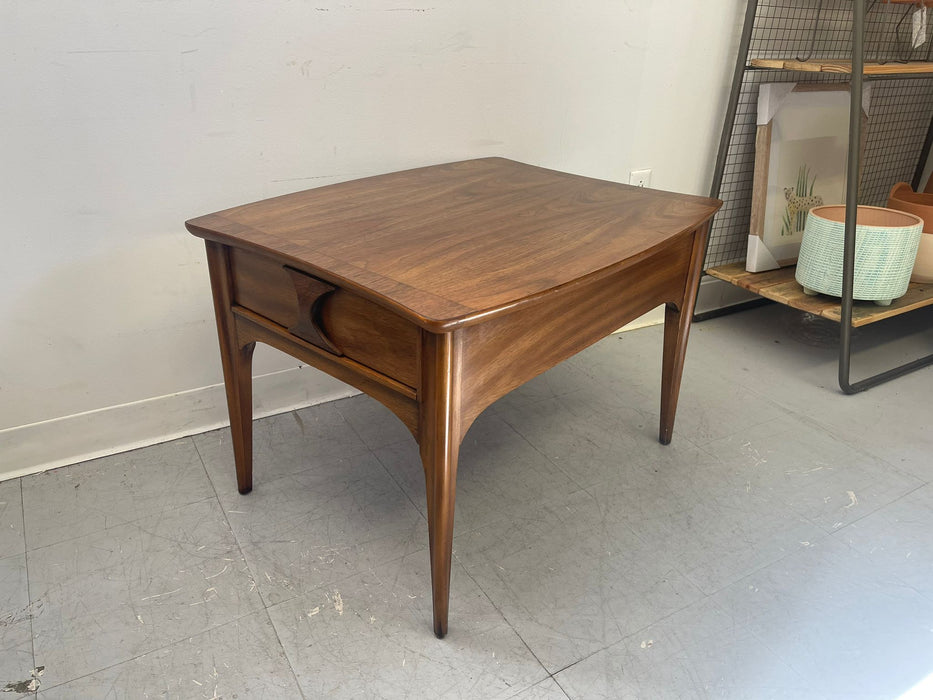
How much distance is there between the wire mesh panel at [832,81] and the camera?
1850 mm

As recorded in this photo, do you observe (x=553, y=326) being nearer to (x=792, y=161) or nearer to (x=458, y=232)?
(x=458, y=232)

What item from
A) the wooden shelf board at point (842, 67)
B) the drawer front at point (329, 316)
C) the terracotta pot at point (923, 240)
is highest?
the wooden shelf board at point (842, 67)

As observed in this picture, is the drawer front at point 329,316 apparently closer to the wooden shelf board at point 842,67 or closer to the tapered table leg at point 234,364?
the tapered table leg at point 234,364

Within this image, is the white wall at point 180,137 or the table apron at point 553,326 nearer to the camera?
the table apron at point 553,326

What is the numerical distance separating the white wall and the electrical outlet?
282mm

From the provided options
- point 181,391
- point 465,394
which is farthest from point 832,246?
point 181,391

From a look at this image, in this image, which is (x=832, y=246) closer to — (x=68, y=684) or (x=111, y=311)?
(x=111, y=311)

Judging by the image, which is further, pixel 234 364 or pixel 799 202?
pixel 799 202

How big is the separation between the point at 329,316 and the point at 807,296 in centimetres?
135

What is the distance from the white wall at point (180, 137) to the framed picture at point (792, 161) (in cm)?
53

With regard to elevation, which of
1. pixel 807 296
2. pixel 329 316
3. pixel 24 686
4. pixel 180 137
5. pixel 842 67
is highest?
pixel 842 67

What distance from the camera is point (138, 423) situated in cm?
135

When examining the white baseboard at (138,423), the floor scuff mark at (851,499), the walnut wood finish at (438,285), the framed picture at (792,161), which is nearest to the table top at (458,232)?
the walnut wood finish at (438,285)

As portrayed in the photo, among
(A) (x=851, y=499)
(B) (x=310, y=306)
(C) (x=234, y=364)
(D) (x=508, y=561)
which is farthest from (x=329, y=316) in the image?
(A) (x=851, y=499)
